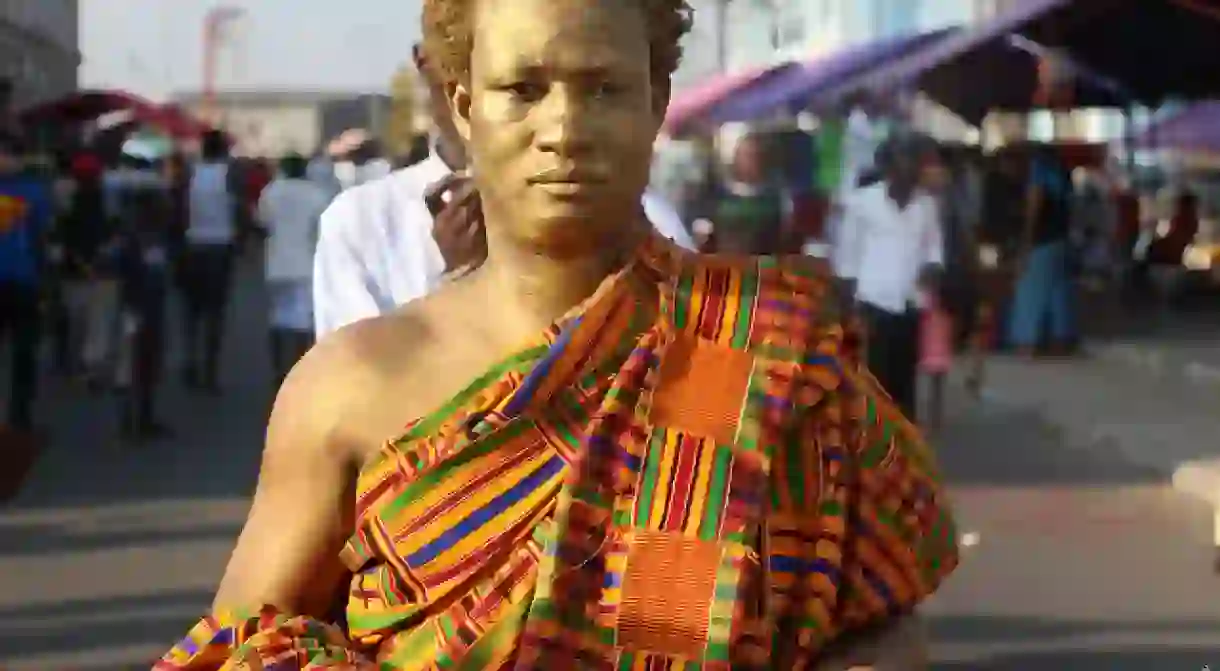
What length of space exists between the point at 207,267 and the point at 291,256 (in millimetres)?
1956

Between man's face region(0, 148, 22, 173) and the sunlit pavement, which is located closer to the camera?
the sunlit pavement

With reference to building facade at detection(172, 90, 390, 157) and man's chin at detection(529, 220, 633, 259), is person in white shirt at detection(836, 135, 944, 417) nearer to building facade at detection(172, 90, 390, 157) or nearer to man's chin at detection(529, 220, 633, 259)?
man's chin at detection(529, 220, 633, 259)

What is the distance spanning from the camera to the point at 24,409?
11.2m

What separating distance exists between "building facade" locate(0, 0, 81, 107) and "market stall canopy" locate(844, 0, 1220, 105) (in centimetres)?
2263

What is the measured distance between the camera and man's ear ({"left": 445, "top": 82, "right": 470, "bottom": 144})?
178 cm

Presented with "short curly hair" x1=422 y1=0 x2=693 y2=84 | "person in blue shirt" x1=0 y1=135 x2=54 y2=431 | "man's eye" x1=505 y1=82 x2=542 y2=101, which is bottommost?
"person in blue shirt" x1=0 y1=135 x2=54 y2=431

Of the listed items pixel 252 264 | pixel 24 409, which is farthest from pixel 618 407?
pixel 252 264

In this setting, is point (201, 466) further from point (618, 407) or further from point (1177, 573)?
point (618, 407)

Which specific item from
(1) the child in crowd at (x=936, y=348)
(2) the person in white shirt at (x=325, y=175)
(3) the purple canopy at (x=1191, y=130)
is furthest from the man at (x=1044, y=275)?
(3) the purple canopy at (x=1191, y=130)

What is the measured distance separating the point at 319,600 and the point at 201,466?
28.6 feet

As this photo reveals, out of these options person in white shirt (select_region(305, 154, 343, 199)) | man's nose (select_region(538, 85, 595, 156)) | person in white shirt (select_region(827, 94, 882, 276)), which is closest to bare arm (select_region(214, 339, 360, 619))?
man's nose (select_region(538, 85, 595, 156))

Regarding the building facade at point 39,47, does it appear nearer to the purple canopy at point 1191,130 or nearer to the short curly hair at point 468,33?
the purple canopy at point 1191,130

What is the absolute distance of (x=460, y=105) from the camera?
1.80 metres

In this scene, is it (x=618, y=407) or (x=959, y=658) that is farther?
(x=959, y=658)
